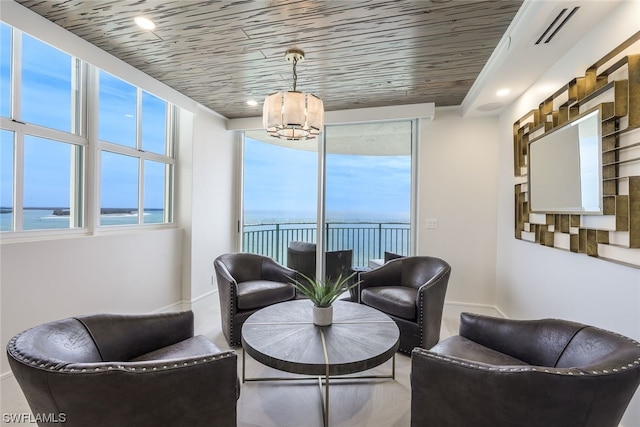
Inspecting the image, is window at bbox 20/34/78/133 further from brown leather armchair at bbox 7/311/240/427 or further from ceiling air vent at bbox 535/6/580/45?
ceiling air vent at bbox 535/6/580/45

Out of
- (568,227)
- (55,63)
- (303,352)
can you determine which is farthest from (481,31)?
(55,63)

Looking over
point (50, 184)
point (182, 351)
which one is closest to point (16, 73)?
point (50, 184)

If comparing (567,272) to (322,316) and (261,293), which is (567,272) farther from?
(261,293)

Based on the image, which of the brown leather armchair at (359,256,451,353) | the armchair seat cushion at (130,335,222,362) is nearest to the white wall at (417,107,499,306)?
the brown leather armchair at (359,256,451,353)

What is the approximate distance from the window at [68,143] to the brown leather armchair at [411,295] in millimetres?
2671

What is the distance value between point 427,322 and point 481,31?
7.60ft

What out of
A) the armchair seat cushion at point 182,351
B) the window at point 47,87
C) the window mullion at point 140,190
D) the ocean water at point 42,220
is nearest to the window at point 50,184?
the ocean water at point 42,220

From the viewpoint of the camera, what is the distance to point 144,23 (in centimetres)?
214

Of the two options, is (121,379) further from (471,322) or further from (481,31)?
(481,31)

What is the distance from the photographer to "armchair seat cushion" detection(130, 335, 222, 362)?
160 centimetres

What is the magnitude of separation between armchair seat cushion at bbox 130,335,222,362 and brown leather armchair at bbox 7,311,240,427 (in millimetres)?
284

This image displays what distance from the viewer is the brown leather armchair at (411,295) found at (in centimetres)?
254

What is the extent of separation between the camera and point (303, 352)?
1667 millimetres

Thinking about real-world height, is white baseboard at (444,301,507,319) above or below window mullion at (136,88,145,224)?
below
